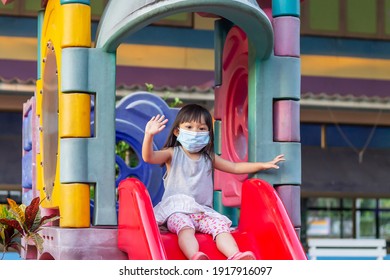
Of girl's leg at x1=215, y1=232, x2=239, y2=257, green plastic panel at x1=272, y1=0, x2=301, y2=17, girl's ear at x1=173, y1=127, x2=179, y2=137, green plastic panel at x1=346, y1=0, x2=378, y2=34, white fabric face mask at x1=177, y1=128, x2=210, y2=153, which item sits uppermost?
green plastic panel at x1=346, y1=0, x2=378, y2=34

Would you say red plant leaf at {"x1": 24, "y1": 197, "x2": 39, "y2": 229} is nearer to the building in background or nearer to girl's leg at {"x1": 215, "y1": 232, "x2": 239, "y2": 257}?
girl's leg at {"x1": 215, "y1": 232, "x2": 239, "y2": 257}

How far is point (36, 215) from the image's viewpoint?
4.62 metres

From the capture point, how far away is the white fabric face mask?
4.75m

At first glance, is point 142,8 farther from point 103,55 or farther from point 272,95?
point 272,95

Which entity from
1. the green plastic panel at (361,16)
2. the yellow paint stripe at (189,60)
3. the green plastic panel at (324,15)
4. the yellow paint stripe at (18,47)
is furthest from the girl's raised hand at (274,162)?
the green plastic panel at (361,16)

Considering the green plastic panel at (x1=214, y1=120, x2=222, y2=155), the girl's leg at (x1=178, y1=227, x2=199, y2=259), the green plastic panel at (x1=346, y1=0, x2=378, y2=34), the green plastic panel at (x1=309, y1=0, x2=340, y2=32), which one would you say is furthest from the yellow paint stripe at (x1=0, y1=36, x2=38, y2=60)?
the girl's leg at (x1=178, y1=227, x2=199, y2=259)

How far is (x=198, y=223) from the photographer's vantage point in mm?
4656

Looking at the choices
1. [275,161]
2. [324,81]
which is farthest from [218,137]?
[324,81]

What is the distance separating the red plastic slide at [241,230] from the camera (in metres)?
4.23

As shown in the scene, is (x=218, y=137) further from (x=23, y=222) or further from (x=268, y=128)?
(x=23, y=222)
